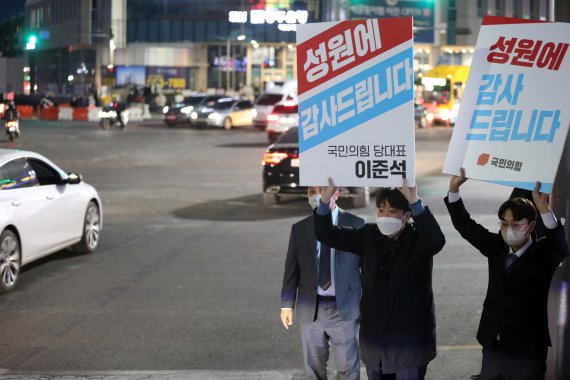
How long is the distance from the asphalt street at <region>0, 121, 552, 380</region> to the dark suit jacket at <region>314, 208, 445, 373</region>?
2.14m

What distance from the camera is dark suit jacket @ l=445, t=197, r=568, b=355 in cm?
545

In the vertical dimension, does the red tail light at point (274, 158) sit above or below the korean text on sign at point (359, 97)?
below

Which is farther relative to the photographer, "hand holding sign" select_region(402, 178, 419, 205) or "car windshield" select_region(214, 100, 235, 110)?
"car windshield" select_region(214, 100, 235, 110)

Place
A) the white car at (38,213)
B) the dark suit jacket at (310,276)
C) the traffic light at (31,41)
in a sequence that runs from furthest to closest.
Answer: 1. the traffic light at (31,41)
2. the white car at (38,213)
3. the dark suit jacket at (310,276)

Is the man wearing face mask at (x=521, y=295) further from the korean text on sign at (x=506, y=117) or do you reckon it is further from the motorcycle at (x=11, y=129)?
the motorcycle at (x=11, y=129)

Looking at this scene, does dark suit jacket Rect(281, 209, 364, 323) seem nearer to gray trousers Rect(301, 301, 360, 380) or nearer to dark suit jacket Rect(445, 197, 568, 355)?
gray trousers Rect(301, 301, 360, 380)

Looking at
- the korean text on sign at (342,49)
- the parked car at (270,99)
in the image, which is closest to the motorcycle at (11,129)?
the parked car at (270,99)

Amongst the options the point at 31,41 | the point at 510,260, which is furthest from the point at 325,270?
the point at 31,41

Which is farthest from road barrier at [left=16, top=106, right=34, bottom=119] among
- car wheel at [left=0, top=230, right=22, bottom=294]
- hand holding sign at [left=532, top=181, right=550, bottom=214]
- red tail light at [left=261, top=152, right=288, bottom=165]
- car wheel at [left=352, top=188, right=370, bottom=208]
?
hand holding sign at [left=532, top=181, right=550, bottom=214]

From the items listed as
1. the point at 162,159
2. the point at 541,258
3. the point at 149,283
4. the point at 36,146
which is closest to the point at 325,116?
the point at 541,258

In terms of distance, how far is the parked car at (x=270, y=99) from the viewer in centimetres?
4783

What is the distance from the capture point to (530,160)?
544 centimetres

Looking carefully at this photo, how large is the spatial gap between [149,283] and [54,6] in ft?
358

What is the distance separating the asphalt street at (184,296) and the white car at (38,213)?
26cm
